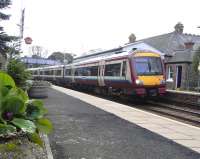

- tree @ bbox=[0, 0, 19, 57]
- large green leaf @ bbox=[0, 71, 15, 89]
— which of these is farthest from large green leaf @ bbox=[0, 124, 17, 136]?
tree @ bbox=[0, 0, 19, 57]

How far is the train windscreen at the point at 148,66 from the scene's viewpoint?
888 inches

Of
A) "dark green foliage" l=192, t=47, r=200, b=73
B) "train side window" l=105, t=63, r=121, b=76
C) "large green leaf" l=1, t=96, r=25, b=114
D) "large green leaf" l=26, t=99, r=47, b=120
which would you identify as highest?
"dark green foliage" l=192, t=47, r=200, b=73

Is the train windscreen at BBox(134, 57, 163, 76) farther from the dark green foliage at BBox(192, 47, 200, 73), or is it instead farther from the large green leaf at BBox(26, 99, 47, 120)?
the large green leaf at BBox(26, 99, 47, 120)

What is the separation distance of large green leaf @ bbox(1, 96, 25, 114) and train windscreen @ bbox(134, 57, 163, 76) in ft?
60.3

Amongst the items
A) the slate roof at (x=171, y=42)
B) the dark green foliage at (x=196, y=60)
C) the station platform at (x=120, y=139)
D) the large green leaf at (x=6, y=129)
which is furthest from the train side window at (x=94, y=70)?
the large green leaf at (x=6, y=129)

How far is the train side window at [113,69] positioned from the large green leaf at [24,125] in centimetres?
1988

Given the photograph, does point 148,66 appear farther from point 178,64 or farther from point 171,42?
point 171,42

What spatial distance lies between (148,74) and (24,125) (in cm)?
1906

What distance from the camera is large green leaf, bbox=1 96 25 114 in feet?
13.2

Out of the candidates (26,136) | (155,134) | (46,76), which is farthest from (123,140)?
(46,76)

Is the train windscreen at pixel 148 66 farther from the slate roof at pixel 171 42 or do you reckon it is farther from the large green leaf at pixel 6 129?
the slate roof at pixel 171 42

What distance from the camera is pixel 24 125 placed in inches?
162

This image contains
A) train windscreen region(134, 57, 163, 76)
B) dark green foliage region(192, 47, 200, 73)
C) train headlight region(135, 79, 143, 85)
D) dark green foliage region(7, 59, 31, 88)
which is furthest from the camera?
dark green foliage region(192, 47, 200, 73)

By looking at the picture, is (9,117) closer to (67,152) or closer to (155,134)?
(67,152)
